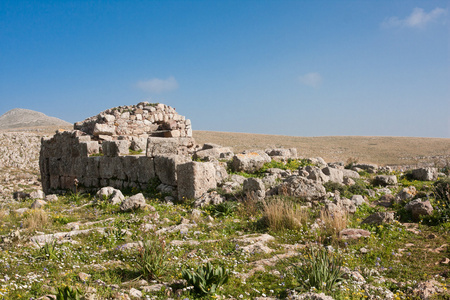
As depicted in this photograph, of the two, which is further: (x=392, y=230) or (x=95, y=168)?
(x=95, y=168)

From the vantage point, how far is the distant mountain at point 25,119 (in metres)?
68.2

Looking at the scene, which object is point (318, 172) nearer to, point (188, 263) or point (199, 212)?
point (199, 212)

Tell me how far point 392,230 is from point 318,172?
3993 millimetres

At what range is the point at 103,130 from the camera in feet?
48.7

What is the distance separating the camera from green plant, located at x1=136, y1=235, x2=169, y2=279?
4477 mm

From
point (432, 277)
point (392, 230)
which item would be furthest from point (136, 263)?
point (392, 230)

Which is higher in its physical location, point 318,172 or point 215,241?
point 318,172

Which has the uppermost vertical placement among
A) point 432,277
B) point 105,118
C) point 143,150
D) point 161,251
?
point 105,118

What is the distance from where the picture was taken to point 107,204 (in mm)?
9367

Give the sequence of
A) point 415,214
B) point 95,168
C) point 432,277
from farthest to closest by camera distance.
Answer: point 95,168 → point 415,214 → point 432,277

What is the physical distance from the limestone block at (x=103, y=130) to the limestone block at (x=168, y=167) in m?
5.11

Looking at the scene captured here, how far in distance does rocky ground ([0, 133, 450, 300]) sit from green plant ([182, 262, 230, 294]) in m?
0.03

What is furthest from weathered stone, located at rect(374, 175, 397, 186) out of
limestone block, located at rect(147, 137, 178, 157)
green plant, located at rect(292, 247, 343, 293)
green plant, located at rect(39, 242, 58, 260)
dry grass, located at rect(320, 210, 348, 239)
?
green plant, located at rect(39, 242, 58, 260)

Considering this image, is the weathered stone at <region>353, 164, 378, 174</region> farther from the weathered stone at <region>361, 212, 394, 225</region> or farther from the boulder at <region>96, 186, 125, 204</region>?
the boulder at <region>96, 186, 125, 204</region>
